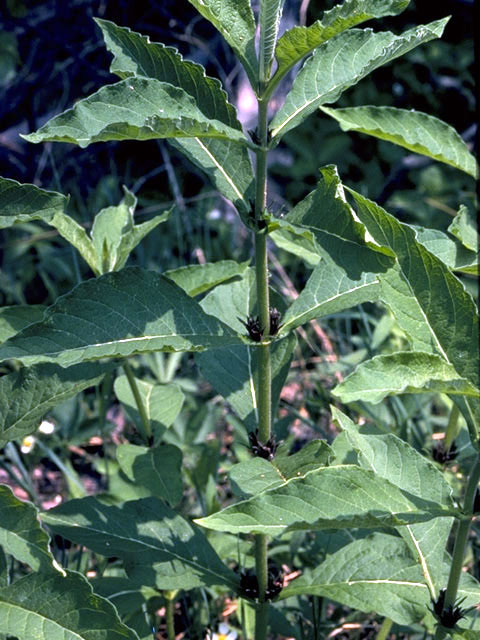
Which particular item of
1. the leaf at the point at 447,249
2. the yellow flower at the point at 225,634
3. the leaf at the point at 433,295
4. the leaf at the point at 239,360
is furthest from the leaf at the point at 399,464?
the yellow flower at the point at 225,634

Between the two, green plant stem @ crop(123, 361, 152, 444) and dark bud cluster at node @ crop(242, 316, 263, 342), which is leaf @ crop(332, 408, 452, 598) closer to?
dark bud cluster at node @ crop(242, 316, 263, 342)

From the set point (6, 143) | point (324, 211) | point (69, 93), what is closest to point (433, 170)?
point (69, 93)

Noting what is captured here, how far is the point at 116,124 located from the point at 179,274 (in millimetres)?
568

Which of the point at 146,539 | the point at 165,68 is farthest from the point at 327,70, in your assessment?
the point at 146,539

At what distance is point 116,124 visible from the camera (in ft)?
3.52

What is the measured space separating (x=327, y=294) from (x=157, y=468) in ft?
1.66

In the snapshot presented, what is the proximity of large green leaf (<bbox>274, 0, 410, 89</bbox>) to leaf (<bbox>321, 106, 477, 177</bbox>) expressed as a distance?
0.71 feet

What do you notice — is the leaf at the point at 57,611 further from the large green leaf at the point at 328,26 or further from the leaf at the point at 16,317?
the large green leaf at the point at 328,26

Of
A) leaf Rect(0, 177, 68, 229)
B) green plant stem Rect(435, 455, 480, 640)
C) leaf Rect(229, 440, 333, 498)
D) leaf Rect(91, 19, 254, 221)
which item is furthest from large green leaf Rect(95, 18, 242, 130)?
green plant stem Rect(435, 455, 480, 640)

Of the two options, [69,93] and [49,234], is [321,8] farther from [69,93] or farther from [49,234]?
[49,234]

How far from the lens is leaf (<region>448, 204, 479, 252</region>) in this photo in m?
1.45

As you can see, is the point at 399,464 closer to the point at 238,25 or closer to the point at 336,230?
the point at 336,230

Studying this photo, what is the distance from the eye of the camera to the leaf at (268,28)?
1217 millimetres

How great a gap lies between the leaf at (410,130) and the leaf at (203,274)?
34 centimetres
